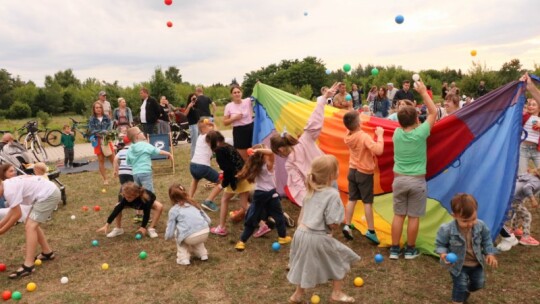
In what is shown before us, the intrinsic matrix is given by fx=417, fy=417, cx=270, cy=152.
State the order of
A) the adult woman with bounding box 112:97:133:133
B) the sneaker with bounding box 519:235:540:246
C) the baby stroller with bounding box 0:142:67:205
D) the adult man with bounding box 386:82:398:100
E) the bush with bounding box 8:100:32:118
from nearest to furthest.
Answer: the sneaker with bounding box 519:235:540:246, the baby stroller with bounding box 0:142:67:205, the adult woman with bounding box 112:97:133:133, the adult man with bounding box 386:82:398:100, the bush with bounding box 8:100:32:118

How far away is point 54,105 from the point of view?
140ft

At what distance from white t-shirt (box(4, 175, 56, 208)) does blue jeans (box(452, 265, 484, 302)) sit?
4.80m

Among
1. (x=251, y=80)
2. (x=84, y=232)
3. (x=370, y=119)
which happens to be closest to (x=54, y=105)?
(x=251, y=80)

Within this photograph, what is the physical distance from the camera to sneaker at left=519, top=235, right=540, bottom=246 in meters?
5.32

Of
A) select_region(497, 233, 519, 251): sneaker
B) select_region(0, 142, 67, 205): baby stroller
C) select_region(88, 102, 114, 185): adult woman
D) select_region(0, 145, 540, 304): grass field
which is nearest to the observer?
select_region(0, 145, 540, 304): grass field

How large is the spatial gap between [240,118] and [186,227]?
2697 millimetres

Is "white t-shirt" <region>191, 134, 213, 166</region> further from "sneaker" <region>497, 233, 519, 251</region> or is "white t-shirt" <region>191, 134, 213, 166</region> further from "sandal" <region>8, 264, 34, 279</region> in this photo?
"sneaker" <region>497, 233, 519, 251</region>

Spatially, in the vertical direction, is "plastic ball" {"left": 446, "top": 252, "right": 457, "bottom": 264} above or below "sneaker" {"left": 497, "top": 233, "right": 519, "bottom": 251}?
above

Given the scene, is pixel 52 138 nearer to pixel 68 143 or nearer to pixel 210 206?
pixel 68 143

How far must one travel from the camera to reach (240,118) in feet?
24.2

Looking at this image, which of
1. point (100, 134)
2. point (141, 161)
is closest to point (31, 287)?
point (141, 161)

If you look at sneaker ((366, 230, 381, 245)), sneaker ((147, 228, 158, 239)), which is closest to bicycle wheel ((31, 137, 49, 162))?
sneaker ((147, 228, 158, 239))

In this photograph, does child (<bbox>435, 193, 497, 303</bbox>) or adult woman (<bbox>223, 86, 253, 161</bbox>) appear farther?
adult woman (<bbox>223, 86, 253, 161</bbox>)

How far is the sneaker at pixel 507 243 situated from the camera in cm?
519
